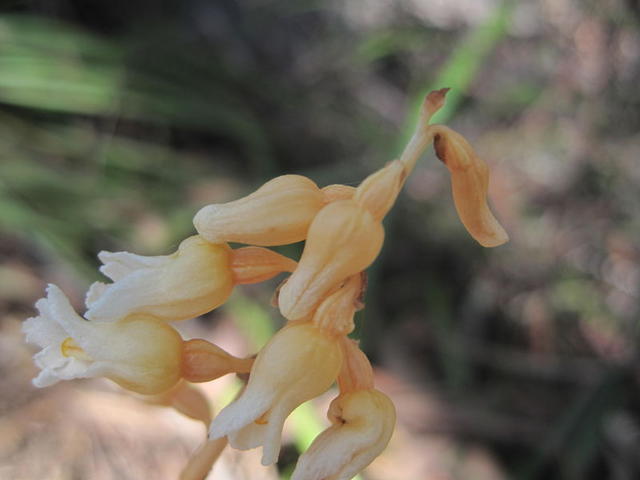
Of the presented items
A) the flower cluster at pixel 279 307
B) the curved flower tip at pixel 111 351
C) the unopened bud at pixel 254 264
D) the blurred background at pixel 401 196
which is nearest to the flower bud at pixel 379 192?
the flower cluster at pixel 279 307

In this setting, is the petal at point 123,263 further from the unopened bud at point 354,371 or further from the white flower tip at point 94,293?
the unopened bud at point 354,371

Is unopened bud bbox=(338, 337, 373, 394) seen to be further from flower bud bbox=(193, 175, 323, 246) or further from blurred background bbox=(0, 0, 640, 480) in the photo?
blurred background bbox=(0, 0, 640, 480)

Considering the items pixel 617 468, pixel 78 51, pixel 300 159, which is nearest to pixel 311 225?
pixel 617 468

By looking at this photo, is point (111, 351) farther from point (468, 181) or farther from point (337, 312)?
point (468, 181)

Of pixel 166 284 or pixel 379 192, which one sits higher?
pixel 379 192

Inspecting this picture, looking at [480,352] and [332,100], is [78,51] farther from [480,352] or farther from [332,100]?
[480,352]

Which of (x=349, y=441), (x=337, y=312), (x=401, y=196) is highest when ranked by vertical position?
(x=337, y=312)

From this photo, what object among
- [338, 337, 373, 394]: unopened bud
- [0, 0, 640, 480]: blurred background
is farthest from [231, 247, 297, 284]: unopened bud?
[0, 0, 640, 480]: blurred background

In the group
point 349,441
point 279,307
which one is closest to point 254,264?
point 279,307
